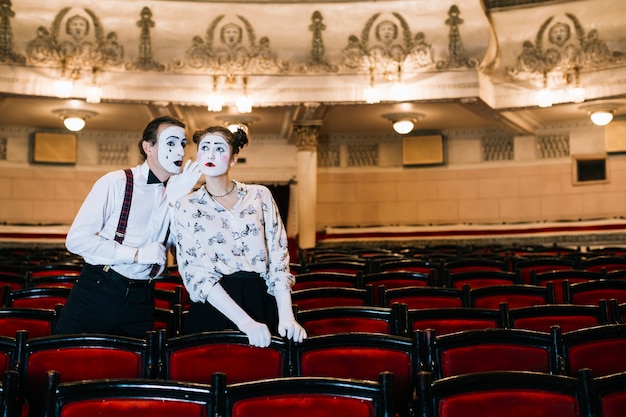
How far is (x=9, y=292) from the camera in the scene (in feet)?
14.7

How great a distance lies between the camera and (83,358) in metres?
2.89

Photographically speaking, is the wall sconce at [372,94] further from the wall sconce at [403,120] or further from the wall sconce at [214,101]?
the wall sconce at [214,101]

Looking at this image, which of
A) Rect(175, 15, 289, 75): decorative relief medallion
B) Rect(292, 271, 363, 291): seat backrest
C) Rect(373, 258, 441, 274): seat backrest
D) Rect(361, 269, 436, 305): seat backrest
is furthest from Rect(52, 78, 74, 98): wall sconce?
Rect(361, 269, 436, 305): seat backrest

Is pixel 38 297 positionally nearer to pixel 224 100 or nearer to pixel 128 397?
pixel 128 397

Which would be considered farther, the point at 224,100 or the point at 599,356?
the point at 224,100

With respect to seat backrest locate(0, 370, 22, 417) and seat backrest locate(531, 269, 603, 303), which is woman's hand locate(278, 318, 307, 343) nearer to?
seat backrest locate(0, 370, 22, 417)

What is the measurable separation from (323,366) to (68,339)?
3.52 ft

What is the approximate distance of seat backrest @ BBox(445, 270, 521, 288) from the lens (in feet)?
18.7

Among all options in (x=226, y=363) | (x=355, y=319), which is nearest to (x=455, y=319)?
(x=355, y=319)

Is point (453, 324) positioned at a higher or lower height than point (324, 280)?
lower

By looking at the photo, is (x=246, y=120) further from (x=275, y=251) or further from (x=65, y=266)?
(x=275, y=251)

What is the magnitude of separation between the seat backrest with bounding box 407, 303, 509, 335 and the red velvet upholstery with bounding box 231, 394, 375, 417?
1468mm

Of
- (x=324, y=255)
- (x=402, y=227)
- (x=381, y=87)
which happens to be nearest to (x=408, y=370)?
(x=324, y=255)

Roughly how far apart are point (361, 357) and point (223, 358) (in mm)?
587
